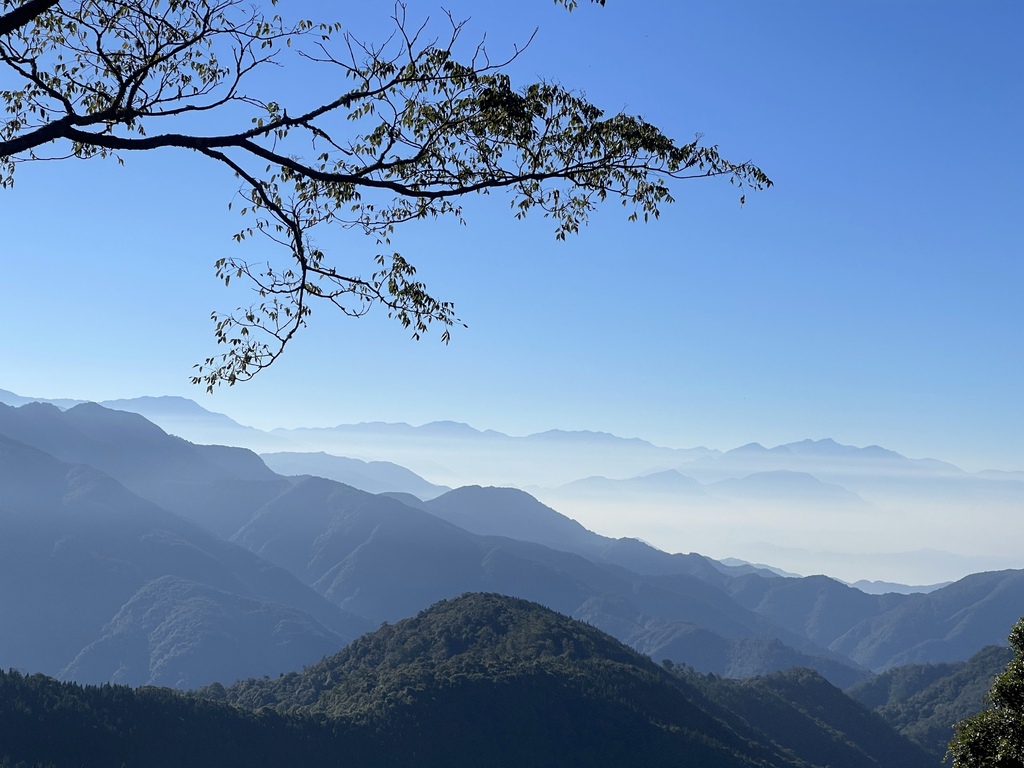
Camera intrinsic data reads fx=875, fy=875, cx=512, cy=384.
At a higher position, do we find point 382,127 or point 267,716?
point 382,127

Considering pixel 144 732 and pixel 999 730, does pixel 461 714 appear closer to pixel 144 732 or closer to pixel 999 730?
pixel 144 732

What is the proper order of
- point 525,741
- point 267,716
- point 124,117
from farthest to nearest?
point 525,741, point 267,716, point 124,117

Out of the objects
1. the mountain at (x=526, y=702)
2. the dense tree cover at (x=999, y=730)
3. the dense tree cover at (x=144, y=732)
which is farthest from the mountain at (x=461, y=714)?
the dense tree cover at (x=999, y=730)

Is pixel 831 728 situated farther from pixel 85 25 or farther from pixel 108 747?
pixel 85 25

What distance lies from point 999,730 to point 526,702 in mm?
100382

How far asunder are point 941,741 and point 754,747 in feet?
235

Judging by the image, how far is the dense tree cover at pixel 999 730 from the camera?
18.3 meters

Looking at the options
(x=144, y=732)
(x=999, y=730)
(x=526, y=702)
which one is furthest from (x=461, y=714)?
(x=999, y=730)

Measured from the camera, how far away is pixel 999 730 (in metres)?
19.0

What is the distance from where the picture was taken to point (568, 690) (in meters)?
118

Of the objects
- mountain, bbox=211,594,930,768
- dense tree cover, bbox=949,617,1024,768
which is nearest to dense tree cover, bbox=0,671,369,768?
mountain, bbox=211,594,930,768

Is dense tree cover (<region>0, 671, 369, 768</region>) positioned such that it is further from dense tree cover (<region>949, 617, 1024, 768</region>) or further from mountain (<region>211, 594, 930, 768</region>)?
dense tree cover (<region>949, 617, 1024, 768</region>)

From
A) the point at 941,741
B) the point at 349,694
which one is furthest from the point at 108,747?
the point at 941,741

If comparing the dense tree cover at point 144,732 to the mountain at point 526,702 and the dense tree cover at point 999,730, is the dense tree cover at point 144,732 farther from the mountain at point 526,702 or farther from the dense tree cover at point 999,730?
the dense tree cover at point 999,730
